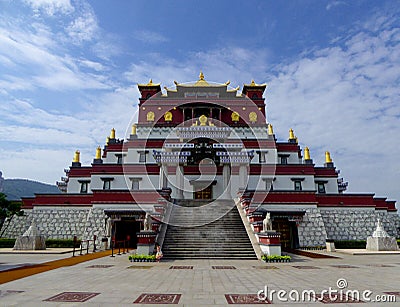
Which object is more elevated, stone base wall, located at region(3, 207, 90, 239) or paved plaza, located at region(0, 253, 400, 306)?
stone base wall, located at region(3, 207, 90, 239)

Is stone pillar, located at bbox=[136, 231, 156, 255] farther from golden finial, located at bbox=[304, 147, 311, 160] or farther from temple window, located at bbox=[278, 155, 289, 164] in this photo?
golden finial, located at bbox=[304, 147, 311, 160]

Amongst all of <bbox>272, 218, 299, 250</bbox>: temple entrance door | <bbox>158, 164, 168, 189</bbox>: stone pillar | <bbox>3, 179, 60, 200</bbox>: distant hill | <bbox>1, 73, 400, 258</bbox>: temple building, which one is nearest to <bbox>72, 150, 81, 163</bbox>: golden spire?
<bbox>1, 73, 400, 258</bbox>: temple building

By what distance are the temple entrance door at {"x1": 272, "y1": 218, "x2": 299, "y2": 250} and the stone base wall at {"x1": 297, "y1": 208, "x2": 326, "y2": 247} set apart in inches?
23.3

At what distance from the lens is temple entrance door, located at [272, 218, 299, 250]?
23.8m

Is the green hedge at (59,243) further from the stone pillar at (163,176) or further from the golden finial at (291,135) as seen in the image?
the golden finial at (291,135)

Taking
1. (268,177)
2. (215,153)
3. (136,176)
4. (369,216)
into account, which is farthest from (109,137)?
(369,216)

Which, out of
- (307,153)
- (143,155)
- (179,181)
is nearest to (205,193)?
(179,181)

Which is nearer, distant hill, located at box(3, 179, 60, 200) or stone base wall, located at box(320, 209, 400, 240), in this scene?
stone base wall, located at box(320, 209, 400, 240)

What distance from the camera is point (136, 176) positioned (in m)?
30.6

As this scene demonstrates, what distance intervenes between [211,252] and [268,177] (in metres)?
17.2

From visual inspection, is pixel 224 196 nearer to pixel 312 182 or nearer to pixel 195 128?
pixel 195 128

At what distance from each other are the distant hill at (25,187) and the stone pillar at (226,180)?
145m

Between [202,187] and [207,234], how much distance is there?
39.6 ft

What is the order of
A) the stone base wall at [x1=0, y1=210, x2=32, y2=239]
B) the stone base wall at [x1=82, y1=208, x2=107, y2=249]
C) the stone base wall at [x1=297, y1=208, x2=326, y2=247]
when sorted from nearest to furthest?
the stone base wall at [x1=297, y1=208, x2=326, y2=247], the stone base wall at [x1=82, y1=208, x2=107, y2=249], the stone base wall at [x1=0, y1=210, x2=32, y2=239]
